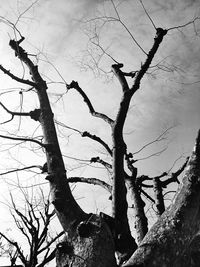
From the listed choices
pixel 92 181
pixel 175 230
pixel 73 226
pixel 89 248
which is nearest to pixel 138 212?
pixel 92 181

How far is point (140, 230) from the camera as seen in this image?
495 centimetres

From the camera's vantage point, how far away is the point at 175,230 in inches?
81.4

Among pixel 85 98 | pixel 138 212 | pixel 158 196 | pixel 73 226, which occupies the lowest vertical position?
pixel 73 226

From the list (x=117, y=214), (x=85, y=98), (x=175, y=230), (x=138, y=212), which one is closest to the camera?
(x=175, y=230)

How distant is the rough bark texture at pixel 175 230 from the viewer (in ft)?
6.48

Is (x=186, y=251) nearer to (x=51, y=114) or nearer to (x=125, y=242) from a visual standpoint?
(x=125, y=242)

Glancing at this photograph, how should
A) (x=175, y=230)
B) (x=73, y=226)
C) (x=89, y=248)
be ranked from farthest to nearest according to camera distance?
(x=73, y=226)
(x=89, y=248)
(x=175, y=230)

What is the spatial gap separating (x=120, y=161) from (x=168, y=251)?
193 cm

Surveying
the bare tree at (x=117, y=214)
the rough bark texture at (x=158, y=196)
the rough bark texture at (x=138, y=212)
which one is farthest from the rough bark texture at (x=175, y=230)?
the rough bark texture at (x=158, y=196)

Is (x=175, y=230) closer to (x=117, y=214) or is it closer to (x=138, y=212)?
(x=117, y=214)

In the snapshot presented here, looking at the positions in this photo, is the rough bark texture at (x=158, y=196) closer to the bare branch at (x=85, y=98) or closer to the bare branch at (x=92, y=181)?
the bare branch at (x=92, y=181)

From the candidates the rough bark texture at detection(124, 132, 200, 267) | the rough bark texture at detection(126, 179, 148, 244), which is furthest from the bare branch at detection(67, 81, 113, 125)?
the rough bark texture at detection(124, 132, 200, 267)

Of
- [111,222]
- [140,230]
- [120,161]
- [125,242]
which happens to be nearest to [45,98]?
[120,161]

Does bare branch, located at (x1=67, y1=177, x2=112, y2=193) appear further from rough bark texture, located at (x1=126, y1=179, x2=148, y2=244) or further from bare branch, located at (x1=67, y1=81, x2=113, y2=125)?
bare branch, located at (x1=67, y1=81, x2=113, y2=125)
